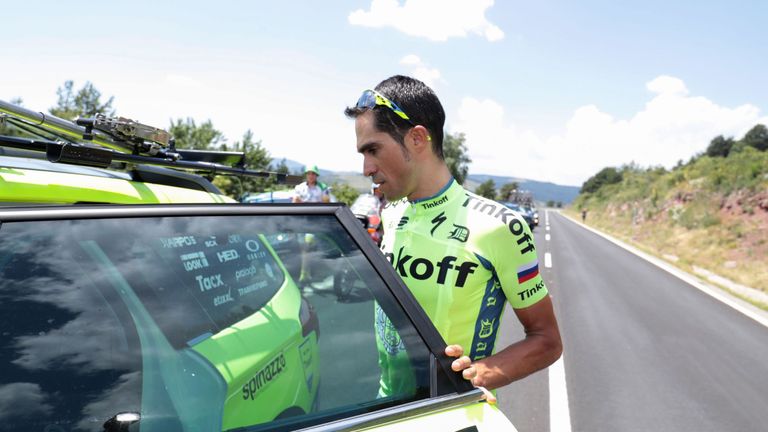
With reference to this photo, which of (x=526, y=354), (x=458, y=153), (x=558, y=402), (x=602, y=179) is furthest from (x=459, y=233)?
(x=602, y=179)

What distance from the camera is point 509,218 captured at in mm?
1654

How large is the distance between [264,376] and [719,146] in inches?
3494

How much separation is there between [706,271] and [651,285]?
6.61 meters

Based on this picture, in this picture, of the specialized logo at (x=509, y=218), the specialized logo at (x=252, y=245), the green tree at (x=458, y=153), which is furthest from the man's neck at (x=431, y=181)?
the green tree at (x=458, y=153)

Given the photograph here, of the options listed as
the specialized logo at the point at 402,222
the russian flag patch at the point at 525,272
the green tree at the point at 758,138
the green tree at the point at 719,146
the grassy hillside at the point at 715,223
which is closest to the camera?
the russian flag patch at the point at 525,272

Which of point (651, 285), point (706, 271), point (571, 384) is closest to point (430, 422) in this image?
point (571, 384)

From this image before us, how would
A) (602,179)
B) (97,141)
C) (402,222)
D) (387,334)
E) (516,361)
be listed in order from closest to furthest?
(387,334), (516,361), (402,222), (97,141), (602,179)

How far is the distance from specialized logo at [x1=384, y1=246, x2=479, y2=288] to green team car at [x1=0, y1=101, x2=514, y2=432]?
30cm

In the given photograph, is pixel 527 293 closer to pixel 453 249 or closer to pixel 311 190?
pixel 453 249

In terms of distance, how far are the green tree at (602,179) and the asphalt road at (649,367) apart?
378 feet

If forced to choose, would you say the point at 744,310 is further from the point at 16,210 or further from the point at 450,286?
the point at 16,210

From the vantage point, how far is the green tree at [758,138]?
2746 inches

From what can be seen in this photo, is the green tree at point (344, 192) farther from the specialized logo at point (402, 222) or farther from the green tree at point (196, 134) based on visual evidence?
the specialized logo at point (402, 222)

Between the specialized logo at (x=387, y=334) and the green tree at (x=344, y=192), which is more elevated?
the specialized logo at (x=387, y=334)
